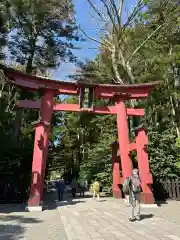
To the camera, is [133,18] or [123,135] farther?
[133,18]

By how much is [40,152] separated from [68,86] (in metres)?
3.60

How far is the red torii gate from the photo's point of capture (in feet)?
44.6

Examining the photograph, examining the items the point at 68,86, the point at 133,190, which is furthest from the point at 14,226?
the point at 68,86

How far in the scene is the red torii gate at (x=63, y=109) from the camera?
1359 cm

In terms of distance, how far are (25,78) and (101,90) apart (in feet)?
12.7

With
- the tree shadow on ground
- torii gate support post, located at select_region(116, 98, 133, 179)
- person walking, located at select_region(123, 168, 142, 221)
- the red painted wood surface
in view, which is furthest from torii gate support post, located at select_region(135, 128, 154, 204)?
the tree shadow on ground

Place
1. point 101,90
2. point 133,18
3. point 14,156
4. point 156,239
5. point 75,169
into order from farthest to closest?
point 75,169 → point 133,18 → point 14,156 → point 101,90 → point 156,239

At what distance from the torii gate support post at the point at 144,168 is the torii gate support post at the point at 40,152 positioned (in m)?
4.29

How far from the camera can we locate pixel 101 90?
622 inches

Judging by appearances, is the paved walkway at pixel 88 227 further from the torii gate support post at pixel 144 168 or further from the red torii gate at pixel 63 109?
the torii gate support post at pixel 144 168

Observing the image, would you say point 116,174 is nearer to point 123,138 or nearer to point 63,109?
point 123,138

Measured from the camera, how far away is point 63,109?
1493 centimetres

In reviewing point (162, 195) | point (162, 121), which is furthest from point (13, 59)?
point (162, 195)

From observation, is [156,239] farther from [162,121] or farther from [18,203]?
[162,121]
